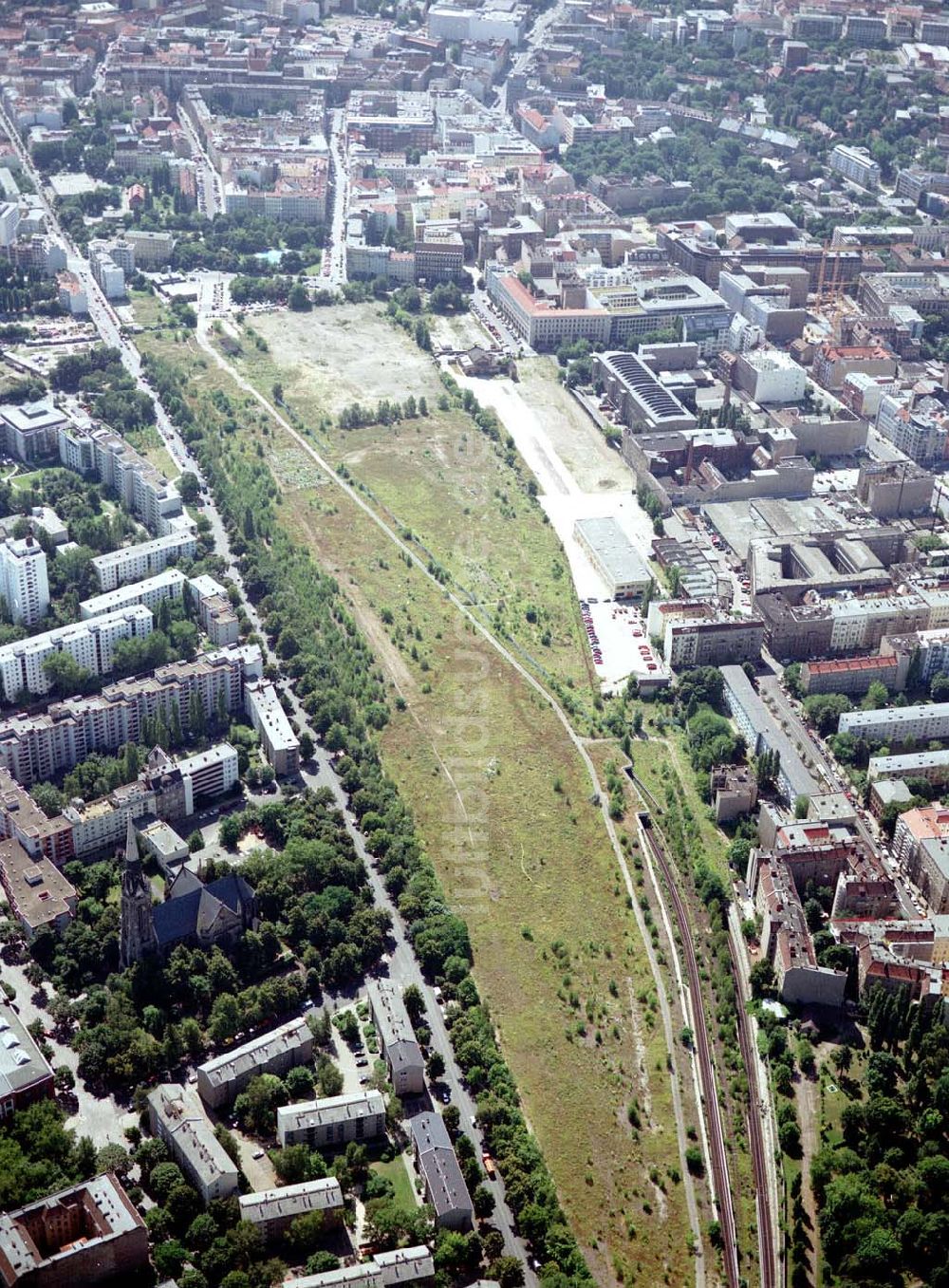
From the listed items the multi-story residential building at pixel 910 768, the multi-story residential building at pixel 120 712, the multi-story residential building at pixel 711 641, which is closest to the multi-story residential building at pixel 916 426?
the multi-story residential building at pixel 711 641

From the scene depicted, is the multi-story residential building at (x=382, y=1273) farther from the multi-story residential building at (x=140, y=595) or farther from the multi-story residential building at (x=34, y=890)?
the multi-story residential building at (x=140, y=595)

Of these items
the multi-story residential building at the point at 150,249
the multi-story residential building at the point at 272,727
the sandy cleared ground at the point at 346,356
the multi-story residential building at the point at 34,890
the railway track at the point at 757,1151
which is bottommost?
the railway track at the point at 757,1151

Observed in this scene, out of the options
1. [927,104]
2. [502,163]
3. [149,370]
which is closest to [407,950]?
[149,370]

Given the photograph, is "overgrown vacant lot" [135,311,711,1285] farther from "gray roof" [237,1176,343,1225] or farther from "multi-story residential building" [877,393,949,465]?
"multi-story residential building" [877,393,949,465]

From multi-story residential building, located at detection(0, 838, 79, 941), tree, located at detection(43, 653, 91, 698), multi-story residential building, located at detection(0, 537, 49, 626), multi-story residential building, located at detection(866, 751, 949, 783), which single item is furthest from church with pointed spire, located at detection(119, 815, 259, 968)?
multi-story residential building, located at detection(866, 751, 949, 783)

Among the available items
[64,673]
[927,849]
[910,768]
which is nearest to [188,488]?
[64,673]

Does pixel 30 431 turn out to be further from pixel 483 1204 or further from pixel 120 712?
pixel 483 1204

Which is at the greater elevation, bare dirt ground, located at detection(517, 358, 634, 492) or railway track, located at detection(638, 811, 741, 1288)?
bare dirt ground, located at detection(517, 358, 634, 492)
